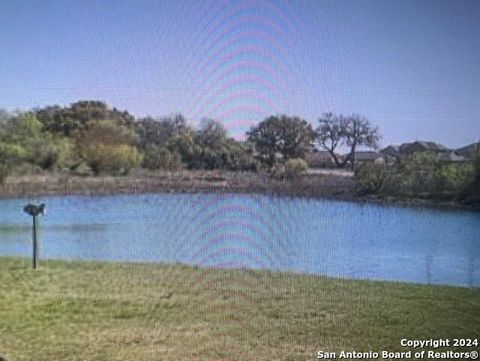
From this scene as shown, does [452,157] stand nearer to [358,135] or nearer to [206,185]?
[358,135]

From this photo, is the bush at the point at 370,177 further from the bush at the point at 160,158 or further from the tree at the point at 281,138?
the bush at the point at 160,158

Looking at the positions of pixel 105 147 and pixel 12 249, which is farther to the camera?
pixel 12 249

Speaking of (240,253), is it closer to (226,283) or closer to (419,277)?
(226,283)

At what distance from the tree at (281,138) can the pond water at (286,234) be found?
0.56 feet

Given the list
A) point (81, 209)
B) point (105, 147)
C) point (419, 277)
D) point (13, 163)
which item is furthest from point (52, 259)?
point (419, 277)

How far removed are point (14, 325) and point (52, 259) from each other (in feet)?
6.84

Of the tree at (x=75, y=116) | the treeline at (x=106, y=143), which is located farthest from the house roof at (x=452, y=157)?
the tree at (x=75, y=116)

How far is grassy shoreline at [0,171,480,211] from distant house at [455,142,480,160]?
0.19 metres

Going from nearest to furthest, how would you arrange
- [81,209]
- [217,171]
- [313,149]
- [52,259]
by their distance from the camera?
[313,149], [217,171], [81,209], [52,259]

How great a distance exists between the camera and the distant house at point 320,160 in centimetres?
190

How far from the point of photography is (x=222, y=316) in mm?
2625

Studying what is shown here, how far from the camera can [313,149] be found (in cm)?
193

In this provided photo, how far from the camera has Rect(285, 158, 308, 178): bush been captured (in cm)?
200

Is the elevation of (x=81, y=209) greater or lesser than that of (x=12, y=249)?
greater
